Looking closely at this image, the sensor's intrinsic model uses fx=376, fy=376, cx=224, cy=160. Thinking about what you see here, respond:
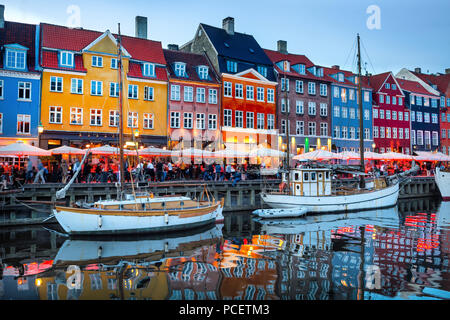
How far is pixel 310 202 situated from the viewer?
25.1m

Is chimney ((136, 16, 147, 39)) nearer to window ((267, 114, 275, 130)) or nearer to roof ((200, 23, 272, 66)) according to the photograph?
roof ((200, 23, 272, 66))

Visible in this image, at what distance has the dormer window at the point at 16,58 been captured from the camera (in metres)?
29.0

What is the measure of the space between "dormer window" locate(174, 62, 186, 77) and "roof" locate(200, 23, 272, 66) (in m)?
4.36

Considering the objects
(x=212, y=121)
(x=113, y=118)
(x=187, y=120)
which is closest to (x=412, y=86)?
(x=212, y=121)

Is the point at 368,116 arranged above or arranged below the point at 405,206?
above

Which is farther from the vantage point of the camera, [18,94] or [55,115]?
[55,115]

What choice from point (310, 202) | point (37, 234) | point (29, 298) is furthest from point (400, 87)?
point (29, 298)

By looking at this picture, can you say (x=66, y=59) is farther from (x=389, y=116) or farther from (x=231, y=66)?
(x=389, y=116)

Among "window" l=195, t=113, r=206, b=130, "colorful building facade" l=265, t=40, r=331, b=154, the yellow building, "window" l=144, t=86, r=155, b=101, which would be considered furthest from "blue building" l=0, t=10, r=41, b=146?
"colorful building facade" l=265, t=40, r=331, b=154

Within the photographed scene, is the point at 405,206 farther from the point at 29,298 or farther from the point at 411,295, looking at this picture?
the point at 29,298

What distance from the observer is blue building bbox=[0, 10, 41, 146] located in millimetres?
28609

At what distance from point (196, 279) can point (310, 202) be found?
15.2m

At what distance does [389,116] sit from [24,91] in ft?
150

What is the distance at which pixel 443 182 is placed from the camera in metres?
36.3
